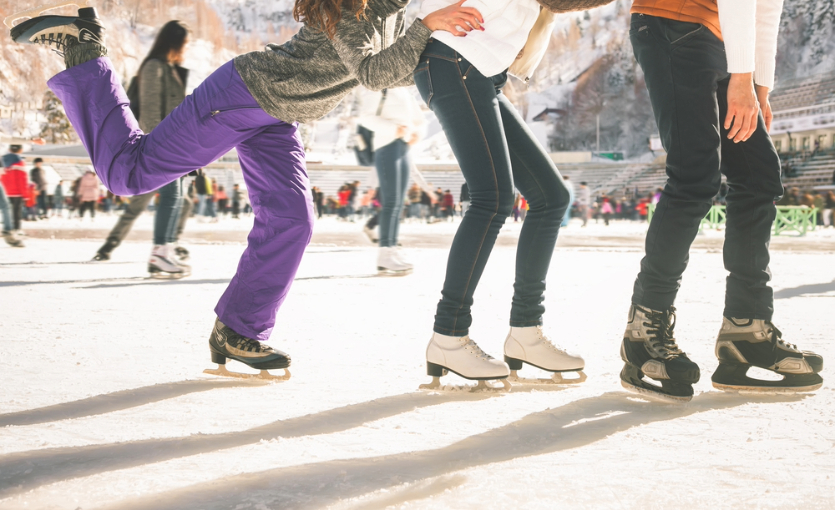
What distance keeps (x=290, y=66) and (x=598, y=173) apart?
134 ft

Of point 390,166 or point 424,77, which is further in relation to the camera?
point 390,166

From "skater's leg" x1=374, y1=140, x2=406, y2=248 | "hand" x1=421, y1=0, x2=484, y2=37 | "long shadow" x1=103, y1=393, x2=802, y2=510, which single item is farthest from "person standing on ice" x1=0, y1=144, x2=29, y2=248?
"long shadow" x1=103, y1=393, x2=802, y2=510

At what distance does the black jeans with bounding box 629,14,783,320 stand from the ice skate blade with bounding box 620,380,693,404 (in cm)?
21

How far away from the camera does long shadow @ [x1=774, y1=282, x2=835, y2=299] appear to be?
3420 millimetres

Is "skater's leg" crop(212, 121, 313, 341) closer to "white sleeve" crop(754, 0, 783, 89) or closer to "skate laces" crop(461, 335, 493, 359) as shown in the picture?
"skate laces" crop(461, 335, 493, 359)

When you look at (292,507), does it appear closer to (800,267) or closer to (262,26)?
(800,267)

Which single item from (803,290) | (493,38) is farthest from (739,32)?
(803,290)

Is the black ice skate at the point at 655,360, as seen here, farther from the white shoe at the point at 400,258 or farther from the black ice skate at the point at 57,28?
the white shoe at the point at 400,258

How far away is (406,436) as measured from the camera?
1.27 meters

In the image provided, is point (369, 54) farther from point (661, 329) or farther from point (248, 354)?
point (661, 329)

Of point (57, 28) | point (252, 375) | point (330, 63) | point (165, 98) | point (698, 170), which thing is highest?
point (165, 98)

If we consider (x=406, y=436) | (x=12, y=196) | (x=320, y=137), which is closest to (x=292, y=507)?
(x=406, y=436)

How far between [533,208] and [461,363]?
467mm

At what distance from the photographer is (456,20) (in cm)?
158
